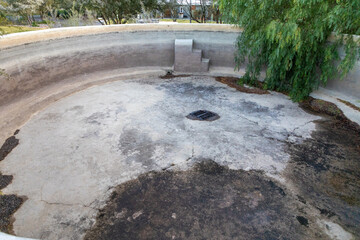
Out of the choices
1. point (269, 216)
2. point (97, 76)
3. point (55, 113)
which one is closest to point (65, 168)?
point (55, 113)

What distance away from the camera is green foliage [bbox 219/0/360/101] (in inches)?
206

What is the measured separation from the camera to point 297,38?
5477mm

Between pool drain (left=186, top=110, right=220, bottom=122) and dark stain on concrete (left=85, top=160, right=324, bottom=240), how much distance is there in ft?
6.11

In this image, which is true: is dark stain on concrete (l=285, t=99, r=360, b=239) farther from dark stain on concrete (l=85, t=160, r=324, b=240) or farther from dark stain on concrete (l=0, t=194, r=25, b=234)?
dark stain on concrete (l=0, t=194, r=25, b=234)

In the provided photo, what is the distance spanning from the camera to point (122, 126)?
5395 mm

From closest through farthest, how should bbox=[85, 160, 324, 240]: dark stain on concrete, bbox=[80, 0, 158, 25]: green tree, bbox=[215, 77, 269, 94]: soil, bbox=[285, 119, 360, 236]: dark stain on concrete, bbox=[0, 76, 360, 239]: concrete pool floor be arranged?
bbox=[85, 160, 324, 240]: dark stain on concrete < bbox=[0, 76, 360, 239]: concrete pool floor < bbox=[285, 119, 360, 236]: dark stain on concrete < bbox=[215, 77, 269, 94]: soil < bbox=[80, 0, 158, 25]: green tree

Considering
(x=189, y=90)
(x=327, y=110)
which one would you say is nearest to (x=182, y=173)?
(x=189, y=90)

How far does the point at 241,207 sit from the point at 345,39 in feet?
15.2

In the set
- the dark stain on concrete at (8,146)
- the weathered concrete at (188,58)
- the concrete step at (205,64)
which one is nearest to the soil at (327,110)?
the concrete step at (205,64)

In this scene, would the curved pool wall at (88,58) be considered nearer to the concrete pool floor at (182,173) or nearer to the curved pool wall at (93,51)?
the curved pool wall at (93,51)

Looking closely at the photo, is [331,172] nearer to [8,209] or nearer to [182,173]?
[182,173]

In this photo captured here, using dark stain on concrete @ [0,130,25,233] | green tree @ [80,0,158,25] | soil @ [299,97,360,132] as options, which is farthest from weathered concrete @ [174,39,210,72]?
dark stain on concrete @ [0,130,25,233]

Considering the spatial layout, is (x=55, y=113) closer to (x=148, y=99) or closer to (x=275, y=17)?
(x=148, y=99)

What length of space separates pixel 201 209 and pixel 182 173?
0.79 meters
